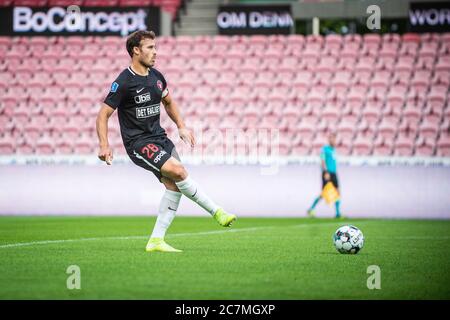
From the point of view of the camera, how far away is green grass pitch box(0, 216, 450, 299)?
6.49 metres

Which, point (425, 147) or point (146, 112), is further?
point (425, 147)

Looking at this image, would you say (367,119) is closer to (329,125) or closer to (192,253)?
(329,125)

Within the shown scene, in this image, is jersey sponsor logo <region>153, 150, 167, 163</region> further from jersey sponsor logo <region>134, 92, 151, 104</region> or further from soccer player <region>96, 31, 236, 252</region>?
jersey sponsor logo <region>134, 92, 151, 104</region>

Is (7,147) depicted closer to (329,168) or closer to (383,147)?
(329,168)

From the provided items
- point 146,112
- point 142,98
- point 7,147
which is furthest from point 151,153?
point 7,147

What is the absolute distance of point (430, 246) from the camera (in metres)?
10.9

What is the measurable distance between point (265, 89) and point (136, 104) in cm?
1300

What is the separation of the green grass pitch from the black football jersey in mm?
1274

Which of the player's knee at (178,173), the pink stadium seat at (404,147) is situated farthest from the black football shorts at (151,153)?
the pink stadium seat at (404,147)

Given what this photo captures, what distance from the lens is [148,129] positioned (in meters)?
9.38

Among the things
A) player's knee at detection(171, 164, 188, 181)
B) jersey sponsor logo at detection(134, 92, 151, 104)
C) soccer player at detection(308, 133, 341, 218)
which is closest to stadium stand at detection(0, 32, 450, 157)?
soccer player at detection(308, 133, 341, 218)

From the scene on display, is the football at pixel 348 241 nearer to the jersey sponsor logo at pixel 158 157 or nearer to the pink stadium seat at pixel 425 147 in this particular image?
the jersey sponsor logo at pixel 158 157
